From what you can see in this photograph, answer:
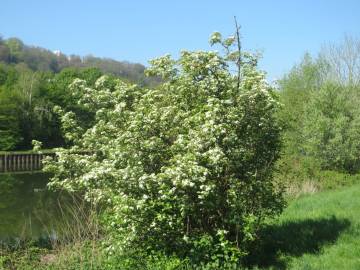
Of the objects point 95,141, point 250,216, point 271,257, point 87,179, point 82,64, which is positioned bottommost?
point 271,257

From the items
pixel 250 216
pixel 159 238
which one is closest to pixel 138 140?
pixel 159 238

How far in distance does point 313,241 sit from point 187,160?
3655 millimetres

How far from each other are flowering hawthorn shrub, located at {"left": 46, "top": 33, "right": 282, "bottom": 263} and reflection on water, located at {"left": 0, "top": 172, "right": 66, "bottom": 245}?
5716mm

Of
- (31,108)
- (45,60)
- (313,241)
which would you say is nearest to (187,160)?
(313,241)

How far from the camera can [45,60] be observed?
145125 millimetres

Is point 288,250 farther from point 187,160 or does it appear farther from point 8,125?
point 8,125

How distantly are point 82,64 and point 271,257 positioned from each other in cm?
14648

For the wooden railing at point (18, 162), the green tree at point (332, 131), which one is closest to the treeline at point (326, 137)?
the green tree at point (332, 131)

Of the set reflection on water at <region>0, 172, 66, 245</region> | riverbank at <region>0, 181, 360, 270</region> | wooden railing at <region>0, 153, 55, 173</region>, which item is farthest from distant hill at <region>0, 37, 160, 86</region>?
riverbank at <region>0, 181, 360, 270</region>

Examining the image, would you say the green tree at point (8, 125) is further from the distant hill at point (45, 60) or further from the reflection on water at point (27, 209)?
the distant hill at point (45, 60)

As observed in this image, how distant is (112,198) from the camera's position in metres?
8.15

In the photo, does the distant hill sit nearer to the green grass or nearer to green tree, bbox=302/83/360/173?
green tree, bbox=302/83/360/173

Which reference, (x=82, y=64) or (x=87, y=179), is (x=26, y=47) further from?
(x=87, y=179)

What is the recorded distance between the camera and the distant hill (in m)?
136
